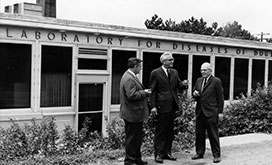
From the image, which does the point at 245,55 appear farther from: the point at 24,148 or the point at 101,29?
the point at 24,148

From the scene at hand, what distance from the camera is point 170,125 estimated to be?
7.11 meters

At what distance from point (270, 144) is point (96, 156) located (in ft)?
12.9

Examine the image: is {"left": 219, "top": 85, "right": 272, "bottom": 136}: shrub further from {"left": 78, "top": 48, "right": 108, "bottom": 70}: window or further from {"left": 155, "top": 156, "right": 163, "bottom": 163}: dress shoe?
{"left": 155, "top": 156, "right": 163, "bottom": 163}: dress shoe

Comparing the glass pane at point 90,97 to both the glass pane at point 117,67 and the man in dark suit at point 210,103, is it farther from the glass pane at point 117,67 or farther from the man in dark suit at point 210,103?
the man in dark suit at point 210,103

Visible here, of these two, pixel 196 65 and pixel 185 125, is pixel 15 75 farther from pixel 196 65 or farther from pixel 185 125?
pixel 196 65

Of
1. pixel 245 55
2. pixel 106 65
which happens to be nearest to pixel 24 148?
pixel 106 65

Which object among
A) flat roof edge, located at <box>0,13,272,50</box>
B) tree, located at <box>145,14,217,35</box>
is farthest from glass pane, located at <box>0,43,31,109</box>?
tree, located at <box>145,14,217,35</box>

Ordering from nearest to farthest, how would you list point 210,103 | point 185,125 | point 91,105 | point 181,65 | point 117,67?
point 210,103 → point 185,125 → point 91,105 → point 117,67 → point 181,65

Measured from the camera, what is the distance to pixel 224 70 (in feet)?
43.0

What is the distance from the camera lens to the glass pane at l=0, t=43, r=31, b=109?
864cm

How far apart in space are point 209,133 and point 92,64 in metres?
3.74

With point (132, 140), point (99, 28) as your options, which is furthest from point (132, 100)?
point (99, 28)

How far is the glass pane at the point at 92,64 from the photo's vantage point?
9.84 metres

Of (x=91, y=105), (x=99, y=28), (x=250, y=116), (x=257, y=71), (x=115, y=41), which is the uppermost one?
(x=99, y=28)
